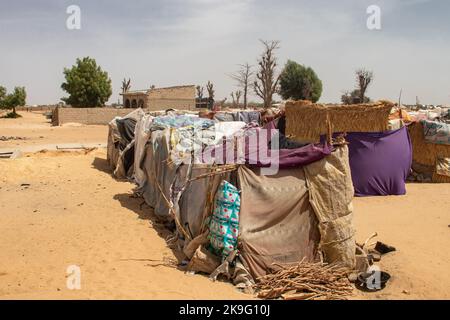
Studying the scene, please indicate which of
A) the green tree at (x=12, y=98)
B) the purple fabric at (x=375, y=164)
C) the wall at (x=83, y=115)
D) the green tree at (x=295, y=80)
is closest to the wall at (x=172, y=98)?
the wall at (x=83, y=115)

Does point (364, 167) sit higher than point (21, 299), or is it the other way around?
point (364, 167)

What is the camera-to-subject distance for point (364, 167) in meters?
8.87

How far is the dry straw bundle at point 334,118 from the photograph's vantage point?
329 inches

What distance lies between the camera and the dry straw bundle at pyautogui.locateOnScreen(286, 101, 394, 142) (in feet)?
27.5

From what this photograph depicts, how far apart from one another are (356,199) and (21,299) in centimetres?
662

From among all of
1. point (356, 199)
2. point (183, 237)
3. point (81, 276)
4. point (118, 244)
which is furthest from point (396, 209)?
point (81, 276)

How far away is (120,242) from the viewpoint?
604cm

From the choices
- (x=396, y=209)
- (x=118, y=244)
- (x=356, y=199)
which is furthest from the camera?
(x=356, y=199)

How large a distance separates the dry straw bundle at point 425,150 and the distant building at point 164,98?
1018 inches

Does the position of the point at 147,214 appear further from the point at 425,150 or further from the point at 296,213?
the point at 425,150

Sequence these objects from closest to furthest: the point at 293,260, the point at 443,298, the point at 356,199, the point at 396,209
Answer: the point at 443,298
the point at 293,260
the point at 396,209
the point at 356,199

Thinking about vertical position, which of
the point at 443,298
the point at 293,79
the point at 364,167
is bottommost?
the point at 443,298

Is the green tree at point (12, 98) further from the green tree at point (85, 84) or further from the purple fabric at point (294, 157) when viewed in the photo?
the purple fabric at point (294, 157)
